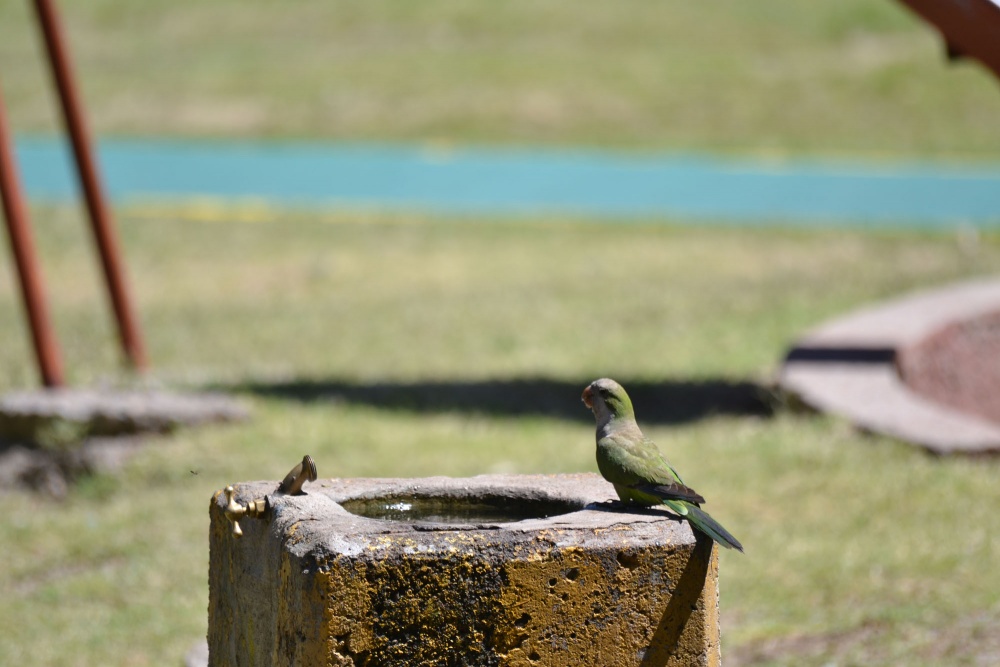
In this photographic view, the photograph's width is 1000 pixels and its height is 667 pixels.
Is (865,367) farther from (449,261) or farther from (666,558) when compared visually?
(449,261)

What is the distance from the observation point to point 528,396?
7184 mm

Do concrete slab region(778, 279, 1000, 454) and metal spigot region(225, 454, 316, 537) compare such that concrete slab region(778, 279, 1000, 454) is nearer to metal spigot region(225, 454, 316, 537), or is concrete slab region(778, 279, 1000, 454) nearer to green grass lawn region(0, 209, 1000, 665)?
green grass lawn region(0, 209, 1000, 665)

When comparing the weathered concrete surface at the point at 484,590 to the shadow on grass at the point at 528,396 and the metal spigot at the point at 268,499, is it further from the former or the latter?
the shadow on grass at the point at 528,396

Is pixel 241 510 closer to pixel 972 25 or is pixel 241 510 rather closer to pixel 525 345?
pixel 972 25

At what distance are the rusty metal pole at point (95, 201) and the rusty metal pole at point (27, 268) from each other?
1.91ft

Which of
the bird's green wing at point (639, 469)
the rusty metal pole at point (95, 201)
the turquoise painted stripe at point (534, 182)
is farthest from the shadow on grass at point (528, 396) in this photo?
the turquoise painted stripe at point (534, 182)

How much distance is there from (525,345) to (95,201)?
8.94 ft

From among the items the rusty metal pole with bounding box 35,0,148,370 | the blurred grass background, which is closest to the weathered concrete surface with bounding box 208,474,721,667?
the blurred grass background

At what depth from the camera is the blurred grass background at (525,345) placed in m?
4.60

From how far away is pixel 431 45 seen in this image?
28297 mm

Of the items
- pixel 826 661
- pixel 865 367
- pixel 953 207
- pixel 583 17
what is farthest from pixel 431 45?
pixel 826 661

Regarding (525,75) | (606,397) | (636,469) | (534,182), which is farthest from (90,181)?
(525,75)

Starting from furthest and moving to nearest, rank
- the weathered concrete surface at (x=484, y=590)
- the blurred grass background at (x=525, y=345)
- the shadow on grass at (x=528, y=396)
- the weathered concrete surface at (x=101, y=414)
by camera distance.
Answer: the shadow on grass at (x=528, y=396), the weathered concrete surface at (x=101, y=414), the blurred grass background at (x=525, y=345), the weathered concrete surface at (x=484, y=590)

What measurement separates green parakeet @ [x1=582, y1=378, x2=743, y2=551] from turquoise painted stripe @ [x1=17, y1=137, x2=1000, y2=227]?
1184 cm
